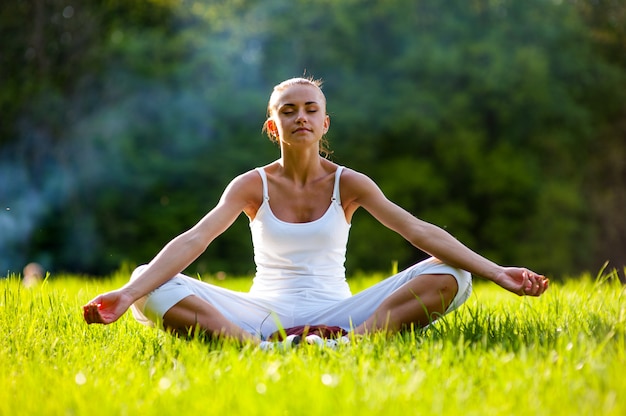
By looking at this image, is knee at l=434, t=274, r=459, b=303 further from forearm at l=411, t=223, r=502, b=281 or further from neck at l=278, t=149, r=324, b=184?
neck at l=278, t=149, r=324, b=184

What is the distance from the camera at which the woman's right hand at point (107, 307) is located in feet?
10.7

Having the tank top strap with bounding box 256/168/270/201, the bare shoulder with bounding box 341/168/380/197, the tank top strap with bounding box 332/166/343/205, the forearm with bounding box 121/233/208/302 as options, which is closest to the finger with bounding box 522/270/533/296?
the bare shoulder with bounding box 341/168/380/197

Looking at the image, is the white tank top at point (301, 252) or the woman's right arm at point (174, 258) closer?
the woman's right arm at point (174, 258)

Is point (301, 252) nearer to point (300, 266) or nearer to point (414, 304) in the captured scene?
point (300, 266)

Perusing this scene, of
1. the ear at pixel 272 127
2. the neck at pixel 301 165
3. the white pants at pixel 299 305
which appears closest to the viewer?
the white pants at pixel 299 305

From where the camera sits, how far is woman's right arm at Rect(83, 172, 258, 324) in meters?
3.32

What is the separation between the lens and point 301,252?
387cm

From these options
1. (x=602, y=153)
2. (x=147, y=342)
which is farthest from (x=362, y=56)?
(x=147, y=342)

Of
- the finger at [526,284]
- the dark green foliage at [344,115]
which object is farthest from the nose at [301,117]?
the dark green foliage at [344,115]

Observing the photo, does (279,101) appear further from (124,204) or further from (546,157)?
(546,157)

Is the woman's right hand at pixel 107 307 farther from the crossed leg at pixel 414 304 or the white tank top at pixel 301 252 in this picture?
the crossed leg at pixel 414 304

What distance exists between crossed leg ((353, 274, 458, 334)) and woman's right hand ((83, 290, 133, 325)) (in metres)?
1.03

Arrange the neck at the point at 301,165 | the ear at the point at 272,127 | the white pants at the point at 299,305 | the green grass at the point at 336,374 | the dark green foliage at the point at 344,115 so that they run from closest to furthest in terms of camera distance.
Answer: the green grass at the point at 336,374
the white pants at the point at 299,305
the neck at the point at 301,165
the ear at the point at 272,127
the dark green foliage at the point at 344,115

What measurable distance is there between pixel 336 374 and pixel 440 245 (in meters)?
1.13
